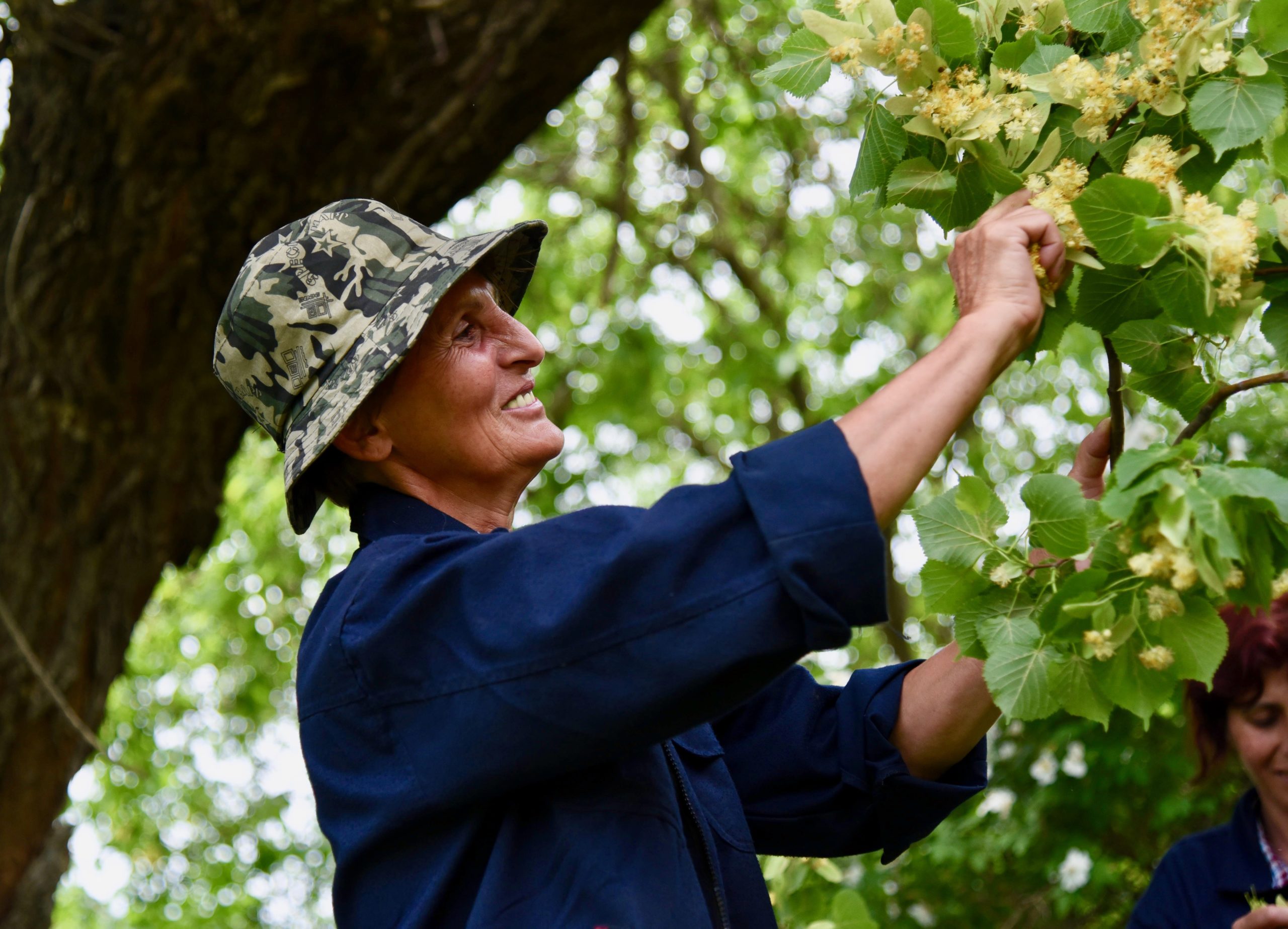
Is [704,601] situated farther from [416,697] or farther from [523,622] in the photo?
[416,697]

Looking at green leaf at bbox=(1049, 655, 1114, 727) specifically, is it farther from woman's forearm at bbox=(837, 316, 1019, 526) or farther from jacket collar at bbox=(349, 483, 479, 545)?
jacket collar at bbox=(349, 483, 479, 545)

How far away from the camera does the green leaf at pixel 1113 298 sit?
158cm

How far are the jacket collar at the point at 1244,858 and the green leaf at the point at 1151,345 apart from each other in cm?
164

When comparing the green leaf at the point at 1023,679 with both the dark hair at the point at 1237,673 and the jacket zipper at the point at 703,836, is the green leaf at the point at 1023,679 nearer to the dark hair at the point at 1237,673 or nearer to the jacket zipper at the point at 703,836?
the jacket zipper at the point at 703,836

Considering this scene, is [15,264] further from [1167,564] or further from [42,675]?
[1167,564]

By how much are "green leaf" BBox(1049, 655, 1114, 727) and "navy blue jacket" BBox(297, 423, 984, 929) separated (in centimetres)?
29

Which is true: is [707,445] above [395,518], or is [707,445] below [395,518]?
below

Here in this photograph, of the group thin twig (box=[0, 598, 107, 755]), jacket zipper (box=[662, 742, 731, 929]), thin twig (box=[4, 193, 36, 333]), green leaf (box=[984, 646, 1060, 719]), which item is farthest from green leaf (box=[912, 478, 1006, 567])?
thin twig (box=[4, 193, 36, 333])

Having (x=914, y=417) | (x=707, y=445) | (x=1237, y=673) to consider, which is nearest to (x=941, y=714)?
(x=914, y=417)

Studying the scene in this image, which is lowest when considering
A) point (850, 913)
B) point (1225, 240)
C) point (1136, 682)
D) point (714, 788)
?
point (850, 913)

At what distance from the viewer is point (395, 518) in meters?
1.85

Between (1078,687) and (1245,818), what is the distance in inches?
67.3

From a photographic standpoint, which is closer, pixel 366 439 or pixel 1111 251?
pixel 1111 251

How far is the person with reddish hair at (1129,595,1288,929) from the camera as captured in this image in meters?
2.81
